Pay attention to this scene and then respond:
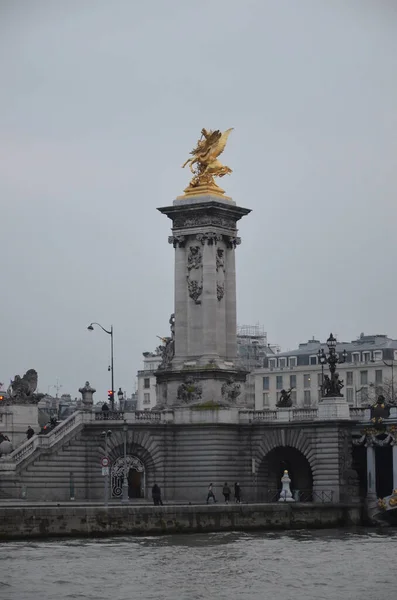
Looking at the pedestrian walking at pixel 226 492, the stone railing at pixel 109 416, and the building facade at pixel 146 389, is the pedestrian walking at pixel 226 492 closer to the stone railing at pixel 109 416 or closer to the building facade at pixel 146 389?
the stone railing at pixel 109 416

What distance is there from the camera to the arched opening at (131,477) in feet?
308

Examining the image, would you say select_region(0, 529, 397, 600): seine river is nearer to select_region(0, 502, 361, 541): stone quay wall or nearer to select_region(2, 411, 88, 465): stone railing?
select_region(0, 502, 361, 541): stone quay wall

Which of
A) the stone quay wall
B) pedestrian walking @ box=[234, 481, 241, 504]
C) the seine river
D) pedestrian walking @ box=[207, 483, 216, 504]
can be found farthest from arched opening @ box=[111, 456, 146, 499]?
the seine river

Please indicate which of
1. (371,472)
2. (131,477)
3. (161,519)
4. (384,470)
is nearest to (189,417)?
(131,477)

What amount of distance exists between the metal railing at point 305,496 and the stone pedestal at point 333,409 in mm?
3652

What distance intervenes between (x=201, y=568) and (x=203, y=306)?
31.1 metres

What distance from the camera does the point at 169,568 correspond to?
65875mm

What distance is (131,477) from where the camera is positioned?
9494 cm

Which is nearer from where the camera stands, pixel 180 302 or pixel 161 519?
pixel 161 519

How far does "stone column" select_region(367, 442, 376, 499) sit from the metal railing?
186cm

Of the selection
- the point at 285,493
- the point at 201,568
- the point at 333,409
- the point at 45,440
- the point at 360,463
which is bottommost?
the point at 201,568

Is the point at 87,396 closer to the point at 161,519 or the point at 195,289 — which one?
the point at 195,289

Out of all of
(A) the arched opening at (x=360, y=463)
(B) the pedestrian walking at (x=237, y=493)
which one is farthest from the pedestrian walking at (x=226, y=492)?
(A) the arched opening at (x=360, y=463)

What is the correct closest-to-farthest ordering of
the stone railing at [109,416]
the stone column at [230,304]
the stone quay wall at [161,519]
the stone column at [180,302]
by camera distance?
1. the stone quay wall at [161,519]
2. the stone railing at [109,416]
3. the stone column at [180,302]
4. the stone column at [230,304]
